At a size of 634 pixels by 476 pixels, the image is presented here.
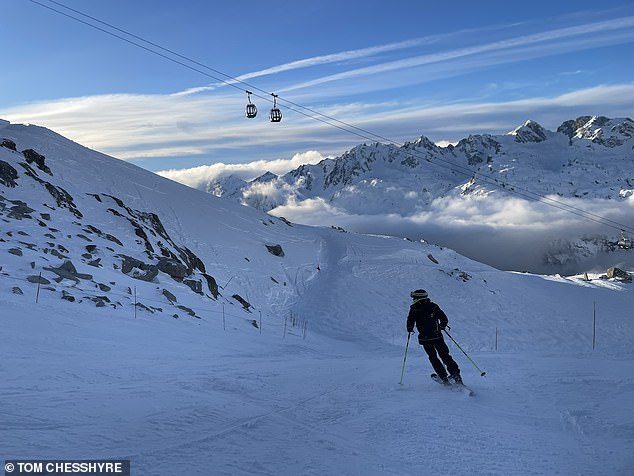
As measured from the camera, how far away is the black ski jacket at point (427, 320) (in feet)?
36.6

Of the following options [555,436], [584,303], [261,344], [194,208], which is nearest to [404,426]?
[555,436]

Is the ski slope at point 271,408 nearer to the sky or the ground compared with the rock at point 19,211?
nearer to the ground

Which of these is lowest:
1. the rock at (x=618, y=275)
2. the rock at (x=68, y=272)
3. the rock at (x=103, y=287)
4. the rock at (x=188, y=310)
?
the rock at (x=188, y=310)

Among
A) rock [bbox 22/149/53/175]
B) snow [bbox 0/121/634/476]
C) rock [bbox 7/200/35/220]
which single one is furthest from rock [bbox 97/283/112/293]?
rock [bbox 22/149/53/175]

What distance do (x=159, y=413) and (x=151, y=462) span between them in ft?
6.08

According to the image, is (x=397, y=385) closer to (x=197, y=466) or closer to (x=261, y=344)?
(x=197, y=466)

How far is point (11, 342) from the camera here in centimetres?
1111

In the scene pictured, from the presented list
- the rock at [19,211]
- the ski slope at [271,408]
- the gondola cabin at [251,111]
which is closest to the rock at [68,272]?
the ski slope at [271,408]

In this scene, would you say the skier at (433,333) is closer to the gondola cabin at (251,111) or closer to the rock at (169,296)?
the rock at (169,296)

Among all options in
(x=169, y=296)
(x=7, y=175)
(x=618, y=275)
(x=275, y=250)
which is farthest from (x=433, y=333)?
(x=618, y=275)

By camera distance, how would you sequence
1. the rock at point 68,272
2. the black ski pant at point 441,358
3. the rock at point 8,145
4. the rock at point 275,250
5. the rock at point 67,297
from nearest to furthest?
A: the black ski pant at point 441,358 < the rock at point 67,297 < the rock at point 68,272 < the rock at point 8,145 < the rock at point 275,250

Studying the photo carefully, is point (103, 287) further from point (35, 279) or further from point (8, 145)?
point (8, 145)

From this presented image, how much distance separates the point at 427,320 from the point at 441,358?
83 cm

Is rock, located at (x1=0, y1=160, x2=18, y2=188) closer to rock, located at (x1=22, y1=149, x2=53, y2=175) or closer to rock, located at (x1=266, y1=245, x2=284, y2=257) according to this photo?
rock, located at (x1=22, y1=149, x2=53, y2=175)
